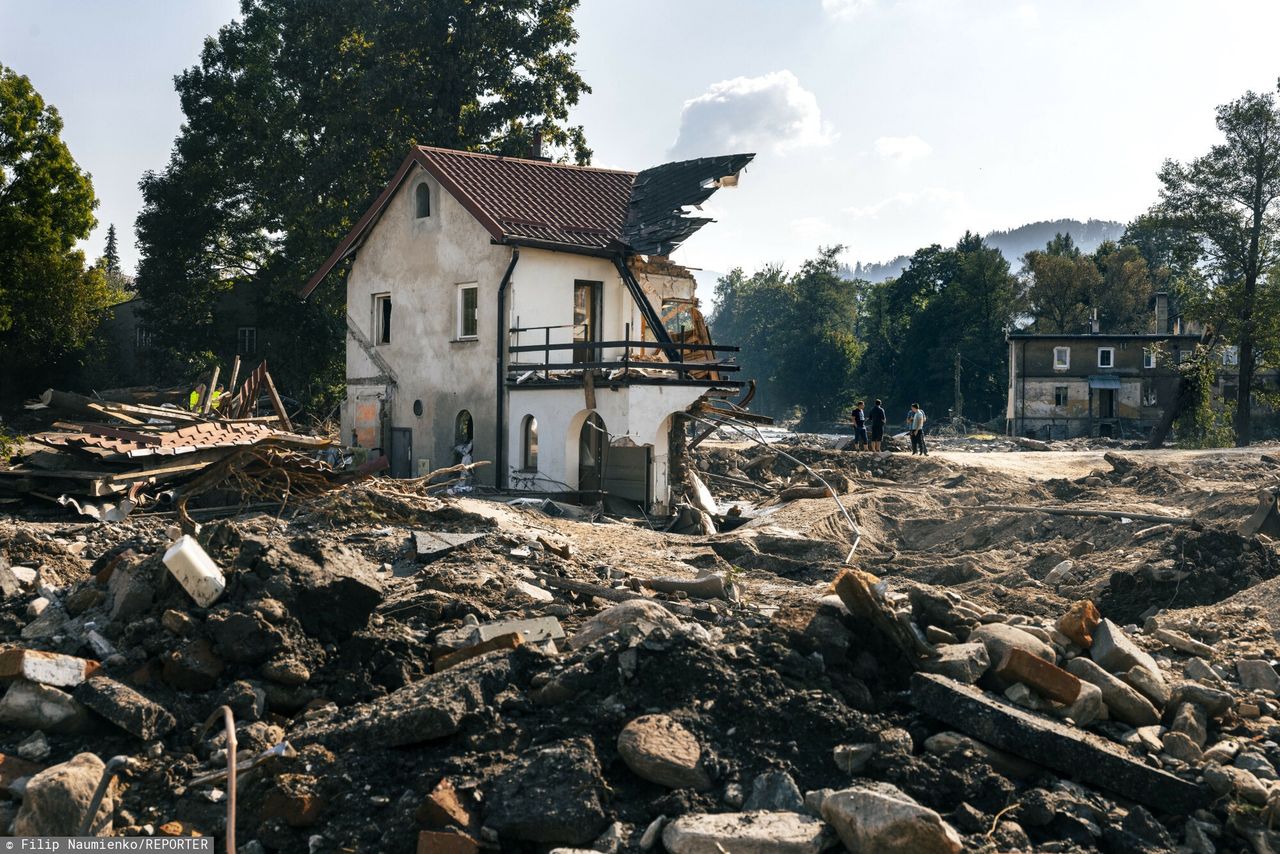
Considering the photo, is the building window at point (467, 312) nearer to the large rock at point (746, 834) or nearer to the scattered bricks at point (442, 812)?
the scattered bricks at point (442, 812)

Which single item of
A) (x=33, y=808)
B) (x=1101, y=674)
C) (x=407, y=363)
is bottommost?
(x=33, y=808)

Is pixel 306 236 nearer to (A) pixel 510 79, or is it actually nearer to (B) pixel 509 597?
Result: (A) pixel 510 79

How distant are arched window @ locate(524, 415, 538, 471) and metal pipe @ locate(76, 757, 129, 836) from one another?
54.1 ft

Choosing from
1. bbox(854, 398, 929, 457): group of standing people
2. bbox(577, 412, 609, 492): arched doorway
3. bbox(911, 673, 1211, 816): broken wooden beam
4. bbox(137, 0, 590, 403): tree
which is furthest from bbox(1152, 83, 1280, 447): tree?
bbox(911, 673, 1211, 816): broken wooden beam

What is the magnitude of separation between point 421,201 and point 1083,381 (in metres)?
42.8

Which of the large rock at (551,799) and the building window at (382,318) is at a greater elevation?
the building window at (382,318)

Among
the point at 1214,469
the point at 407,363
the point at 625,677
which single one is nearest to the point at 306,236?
the point at 407,363

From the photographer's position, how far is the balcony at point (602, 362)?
69.9 ft

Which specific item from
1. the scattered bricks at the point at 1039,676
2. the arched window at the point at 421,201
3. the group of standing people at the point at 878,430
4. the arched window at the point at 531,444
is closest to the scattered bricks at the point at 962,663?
the scattered bricks at the point at 1039,676

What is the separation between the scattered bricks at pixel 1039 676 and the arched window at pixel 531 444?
16.5 meters

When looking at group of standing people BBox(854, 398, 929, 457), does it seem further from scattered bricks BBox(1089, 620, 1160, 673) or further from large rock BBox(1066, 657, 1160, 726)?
large rock BBox(1066, 657, 1160, 726)

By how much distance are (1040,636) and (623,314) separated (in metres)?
17.9

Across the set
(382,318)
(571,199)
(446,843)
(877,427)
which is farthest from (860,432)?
(446,843)

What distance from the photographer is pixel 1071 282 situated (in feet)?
232
